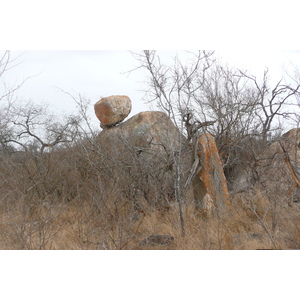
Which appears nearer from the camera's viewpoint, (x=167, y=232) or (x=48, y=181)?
(x=167, y=232)

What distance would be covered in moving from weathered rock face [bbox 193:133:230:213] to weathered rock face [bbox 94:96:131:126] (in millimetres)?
7994

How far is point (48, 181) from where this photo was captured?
8008 millimetres

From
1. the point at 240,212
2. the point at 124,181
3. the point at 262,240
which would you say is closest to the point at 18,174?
the point at 124,181

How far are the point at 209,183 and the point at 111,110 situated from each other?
8.38 meters

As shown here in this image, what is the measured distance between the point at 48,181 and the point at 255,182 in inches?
173

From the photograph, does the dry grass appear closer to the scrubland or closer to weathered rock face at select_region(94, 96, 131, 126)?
the scrubland

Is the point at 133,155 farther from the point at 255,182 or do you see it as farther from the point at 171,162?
the point at 255,182

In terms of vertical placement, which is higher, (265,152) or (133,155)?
(133,155)

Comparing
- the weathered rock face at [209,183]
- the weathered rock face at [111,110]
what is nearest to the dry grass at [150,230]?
the weathered rock face at [209,183]

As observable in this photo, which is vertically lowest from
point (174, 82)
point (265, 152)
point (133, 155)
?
point (265, 152)

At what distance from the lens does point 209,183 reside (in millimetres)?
6078

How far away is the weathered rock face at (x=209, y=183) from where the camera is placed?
238 inches

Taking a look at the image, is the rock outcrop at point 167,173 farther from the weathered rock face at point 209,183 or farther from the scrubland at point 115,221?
the scrubland at point 115,221

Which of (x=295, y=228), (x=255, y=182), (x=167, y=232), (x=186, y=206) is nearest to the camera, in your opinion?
(x=295, y=228)
